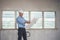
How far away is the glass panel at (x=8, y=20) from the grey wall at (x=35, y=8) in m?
0.20

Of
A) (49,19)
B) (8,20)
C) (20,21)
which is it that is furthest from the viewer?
(49,19)

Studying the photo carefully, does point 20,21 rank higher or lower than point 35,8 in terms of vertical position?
lower

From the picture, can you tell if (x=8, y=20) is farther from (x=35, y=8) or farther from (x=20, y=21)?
(x=20, y=21)

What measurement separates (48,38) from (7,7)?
8.26 ft

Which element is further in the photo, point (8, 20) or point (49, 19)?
point (49, 19)

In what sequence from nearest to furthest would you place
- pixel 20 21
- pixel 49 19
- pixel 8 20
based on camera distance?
pixel 20 21
pixel 8 20
pixel 49 19

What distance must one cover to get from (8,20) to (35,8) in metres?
1.45

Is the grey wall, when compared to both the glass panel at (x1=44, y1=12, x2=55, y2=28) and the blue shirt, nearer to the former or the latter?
the glass panel at (x1=44, y1=12, x2=55, y2=28)

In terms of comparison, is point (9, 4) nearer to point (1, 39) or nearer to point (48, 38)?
point (1, 39)

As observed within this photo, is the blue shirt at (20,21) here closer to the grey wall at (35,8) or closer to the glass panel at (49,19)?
the grey wall at (35,8)

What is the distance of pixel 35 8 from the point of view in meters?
7.98

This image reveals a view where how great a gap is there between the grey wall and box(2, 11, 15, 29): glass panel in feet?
0.66

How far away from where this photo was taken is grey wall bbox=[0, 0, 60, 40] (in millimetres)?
7863

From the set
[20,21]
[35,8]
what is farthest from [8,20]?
[20,21]
